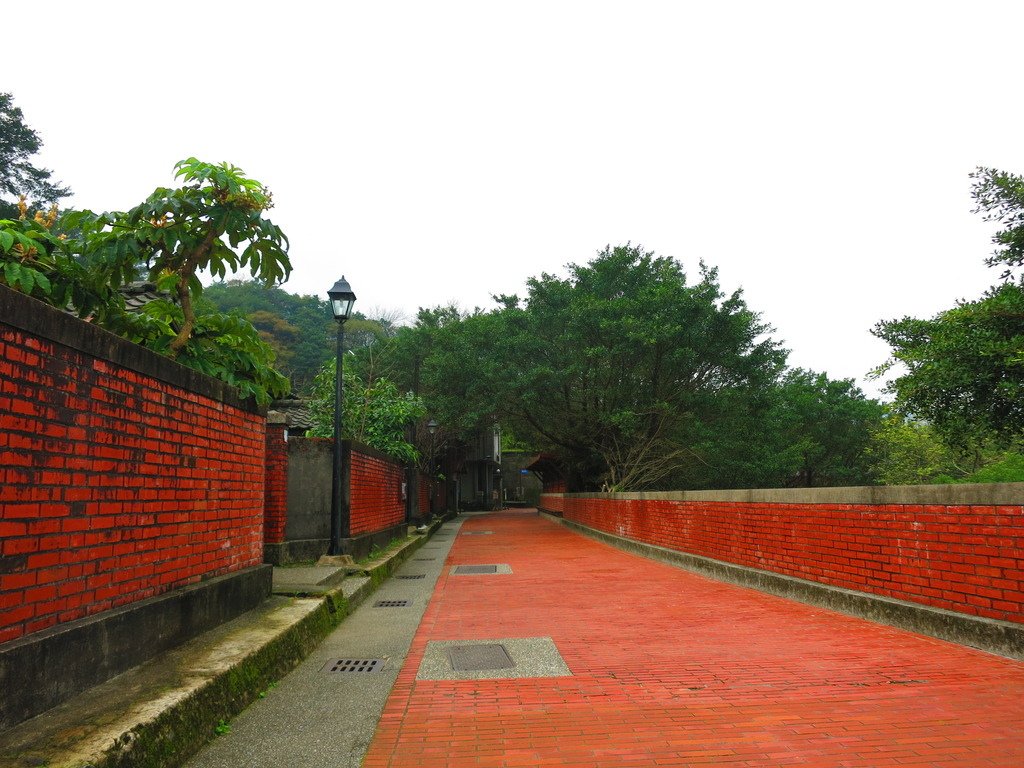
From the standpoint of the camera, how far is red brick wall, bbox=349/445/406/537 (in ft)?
39.8

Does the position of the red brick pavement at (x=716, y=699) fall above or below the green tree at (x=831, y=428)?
below

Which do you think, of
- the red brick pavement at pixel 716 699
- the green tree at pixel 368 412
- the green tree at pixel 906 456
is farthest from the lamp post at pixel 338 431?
the green tree at pixel 906 456

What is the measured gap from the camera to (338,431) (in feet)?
34.5

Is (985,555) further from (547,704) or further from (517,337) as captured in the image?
(517,337)

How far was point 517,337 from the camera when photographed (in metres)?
24.1

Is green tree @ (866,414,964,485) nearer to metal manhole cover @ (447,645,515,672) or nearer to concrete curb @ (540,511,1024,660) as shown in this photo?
concrete curb @ (540,511,1024,660)

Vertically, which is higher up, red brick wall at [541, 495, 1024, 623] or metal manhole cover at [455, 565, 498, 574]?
red brick wall at [541, 495, 1024, 623]

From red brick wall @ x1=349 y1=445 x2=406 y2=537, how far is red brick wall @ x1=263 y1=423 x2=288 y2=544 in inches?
64.2

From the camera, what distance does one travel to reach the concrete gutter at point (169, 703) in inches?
109

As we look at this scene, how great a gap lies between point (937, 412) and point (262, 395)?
1018cm

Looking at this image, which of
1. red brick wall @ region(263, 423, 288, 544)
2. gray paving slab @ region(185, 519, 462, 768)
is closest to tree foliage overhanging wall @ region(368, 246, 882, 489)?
red brick wall @ region(263, 423, 288, 544)

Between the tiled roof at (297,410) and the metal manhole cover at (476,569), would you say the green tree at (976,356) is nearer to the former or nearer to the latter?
Result: the metal manhole cover at (476,569)

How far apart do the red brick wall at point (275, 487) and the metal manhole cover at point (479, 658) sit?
483 centimetres

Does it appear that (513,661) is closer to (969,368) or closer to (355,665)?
(355,665)
